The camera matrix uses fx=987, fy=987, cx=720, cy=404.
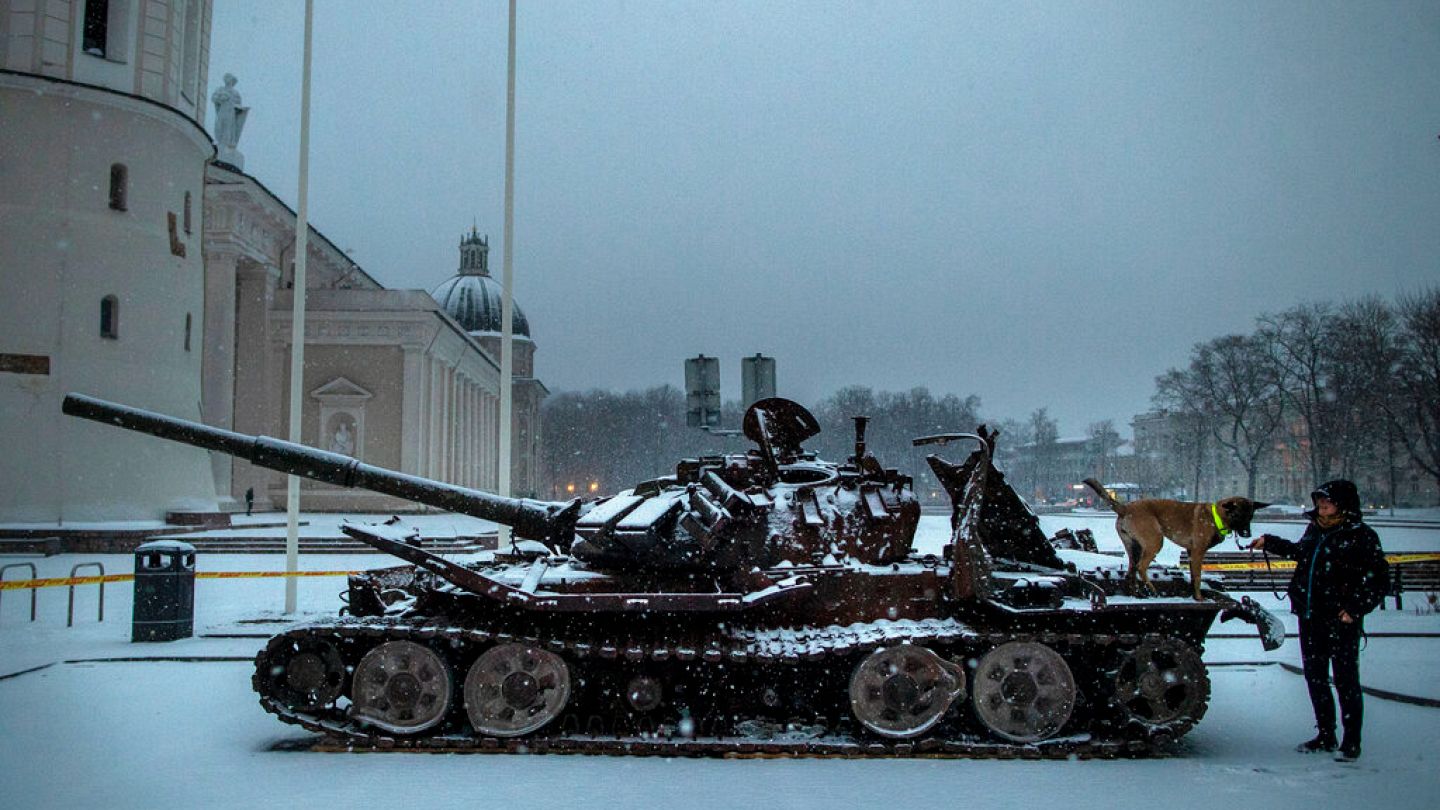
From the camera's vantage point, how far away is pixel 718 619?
683 centimetres

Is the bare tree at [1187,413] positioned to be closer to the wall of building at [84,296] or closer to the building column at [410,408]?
the building column at [410,408]

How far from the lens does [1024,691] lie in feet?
21.6

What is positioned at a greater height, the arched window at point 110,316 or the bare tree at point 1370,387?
the arched window at point 110,316

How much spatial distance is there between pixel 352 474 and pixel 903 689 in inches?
175

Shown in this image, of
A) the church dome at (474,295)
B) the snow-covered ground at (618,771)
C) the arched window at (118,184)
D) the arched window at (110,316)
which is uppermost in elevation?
the church dome at (474,295)

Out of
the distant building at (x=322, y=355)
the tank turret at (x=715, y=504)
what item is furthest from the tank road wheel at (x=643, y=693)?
the distant building at (x=322, y=355)

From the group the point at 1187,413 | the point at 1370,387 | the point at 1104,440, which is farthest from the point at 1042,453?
the point at 1370,387

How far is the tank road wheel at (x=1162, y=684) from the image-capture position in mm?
6621

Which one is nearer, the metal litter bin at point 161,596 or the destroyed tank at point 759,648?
the destroyed tank at point 759,648

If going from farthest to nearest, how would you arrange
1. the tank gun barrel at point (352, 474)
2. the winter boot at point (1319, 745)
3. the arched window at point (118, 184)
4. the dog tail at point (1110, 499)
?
the arched window at point (118, 184), the tank gun barrel at point (352, 474), the dog tail at point (1110, 499), the winter boot at point (1319, 745)

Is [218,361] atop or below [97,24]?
below

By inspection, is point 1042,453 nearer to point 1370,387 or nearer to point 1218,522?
point 1370,387

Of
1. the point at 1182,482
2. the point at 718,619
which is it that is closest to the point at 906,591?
the point at 718,619

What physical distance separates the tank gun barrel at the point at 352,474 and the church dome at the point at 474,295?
74212mm
